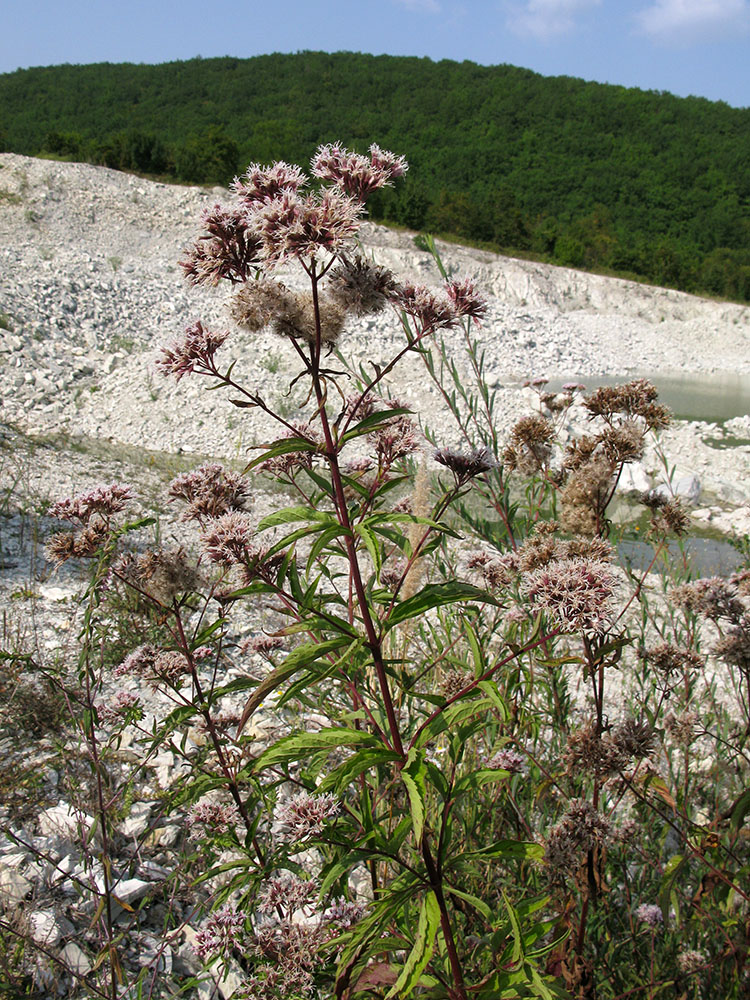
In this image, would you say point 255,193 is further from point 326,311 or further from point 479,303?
point 479,303

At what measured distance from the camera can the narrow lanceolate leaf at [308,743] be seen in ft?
4.36

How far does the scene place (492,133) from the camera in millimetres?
77875

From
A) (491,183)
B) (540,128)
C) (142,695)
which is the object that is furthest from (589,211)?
(142,695)

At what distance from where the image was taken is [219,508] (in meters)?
1.97

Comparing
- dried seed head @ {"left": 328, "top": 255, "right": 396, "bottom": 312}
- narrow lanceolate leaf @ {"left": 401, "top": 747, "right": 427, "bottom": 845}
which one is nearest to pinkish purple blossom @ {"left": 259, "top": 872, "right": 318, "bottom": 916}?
narrow lanceolate leaf @ {"left": 401, "top": 747, "right": 427, "bottom": 845}

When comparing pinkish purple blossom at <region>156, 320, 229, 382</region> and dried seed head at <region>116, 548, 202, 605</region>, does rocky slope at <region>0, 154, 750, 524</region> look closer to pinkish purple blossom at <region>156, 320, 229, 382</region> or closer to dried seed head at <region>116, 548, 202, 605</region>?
pinkish purple blossom at <region>156, 320, 229, 382</region>

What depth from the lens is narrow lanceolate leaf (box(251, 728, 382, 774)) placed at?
4.36 ft

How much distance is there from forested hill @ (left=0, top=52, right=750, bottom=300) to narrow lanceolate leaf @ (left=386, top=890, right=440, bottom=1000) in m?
39.8

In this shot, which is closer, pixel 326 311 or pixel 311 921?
pixel 326 311

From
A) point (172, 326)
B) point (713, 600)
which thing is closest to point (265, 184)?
point (713, 600)

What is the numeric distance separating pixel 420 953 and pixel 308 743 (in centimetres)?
43

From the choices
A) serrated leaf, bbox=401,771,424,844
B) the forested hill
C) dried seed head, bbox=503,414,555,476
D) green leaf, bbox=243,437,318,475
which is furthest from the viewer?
the forested hill

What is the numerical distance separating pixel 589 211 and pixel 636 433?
7346cm

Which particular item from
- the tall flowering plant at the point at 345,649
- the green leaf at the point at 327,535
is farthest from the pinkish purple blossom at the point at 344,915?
the green leaf at the point at 327,535
